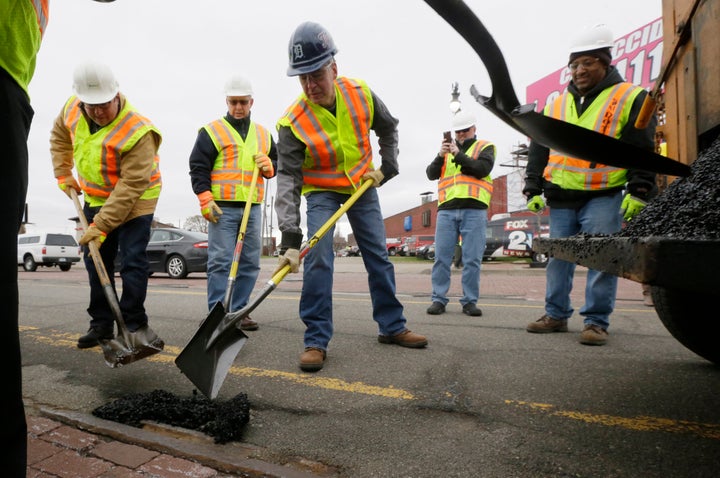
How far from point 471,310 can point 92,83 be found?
11.3 ft

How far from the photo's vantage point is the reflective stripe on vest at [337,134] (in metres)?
2.77

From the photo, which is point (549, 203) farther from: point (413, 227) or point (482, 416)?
point (413, 227)

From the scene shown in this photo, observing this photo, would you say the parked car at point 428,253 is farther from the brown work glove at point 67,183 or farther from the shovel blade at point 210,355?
the shovel blade at point 210,355

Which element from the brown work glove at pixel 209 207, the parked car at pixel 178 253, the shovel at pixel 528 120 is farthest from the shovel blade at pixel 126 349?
the parked car at pixel 178 253

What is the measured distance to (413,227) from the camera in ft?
174

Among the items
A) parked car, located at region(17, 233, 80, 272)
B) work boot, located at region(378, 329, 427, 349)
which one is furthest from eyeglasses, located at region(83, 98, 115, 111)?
parked car, located at region(17, 233, 80, 272)

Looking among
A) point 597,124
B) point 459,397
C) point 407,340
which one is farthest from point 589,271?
point 459,397

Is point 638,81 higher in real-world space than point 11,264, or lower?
higher

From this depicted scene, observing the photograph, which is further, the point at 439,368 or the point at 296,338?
the point at 296,338

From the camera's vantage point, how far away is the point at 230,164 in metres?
3.69

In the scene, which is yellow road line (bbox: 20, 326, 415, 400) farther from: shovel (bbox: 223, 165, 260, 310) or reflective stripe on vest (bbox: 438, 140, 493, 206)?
reflective stripe on vest (bbox: 438, 140, 493, 206)

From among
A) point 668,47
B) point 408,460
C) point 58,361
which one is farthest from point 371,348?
point 668,47

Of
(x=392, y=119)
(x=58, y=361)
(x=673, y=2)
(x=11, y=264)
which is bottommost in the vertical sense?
(x=58, y=361)

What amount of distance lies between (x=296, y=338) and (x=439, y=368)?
50.1 inches
